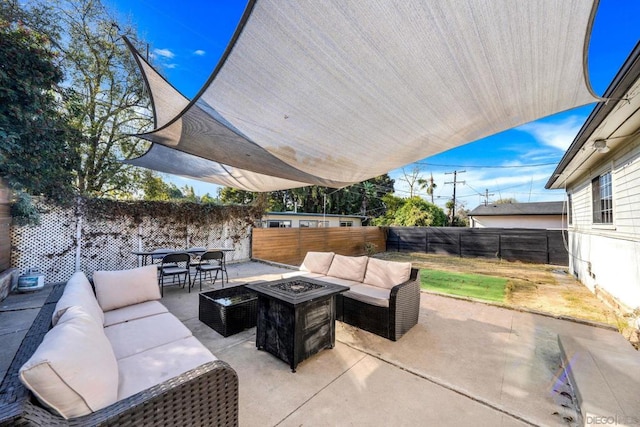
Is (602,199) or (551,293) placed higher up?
(602,199)

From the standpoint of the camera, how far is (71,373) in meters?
1.07

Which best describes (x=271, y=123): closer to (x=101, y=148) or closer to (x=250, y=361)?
(x=250, y=361)

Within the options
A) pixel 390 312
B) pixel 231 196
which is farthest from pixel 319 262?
pixel 231 196

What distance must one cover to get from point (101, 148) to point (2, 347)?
30.4 ft

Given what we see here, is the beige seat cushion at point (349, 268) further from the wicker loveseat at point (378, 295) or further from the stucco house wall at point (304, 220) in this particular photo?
the stucco house wall at point (304, 220)

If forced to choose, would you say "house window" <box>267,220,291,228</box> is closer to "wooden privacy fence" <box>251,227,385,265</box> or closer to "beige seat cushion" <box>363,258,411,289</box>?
"wooden privacy fence" <box>251,227,385,265</box>

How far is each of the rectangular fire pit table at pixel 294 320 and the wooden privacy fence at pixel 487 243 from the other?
35.9ft

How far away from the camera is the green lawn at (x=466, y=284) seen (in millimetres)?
5317

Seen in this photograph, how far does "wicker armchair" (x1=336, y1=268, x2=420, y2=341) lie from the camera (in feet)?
9.67

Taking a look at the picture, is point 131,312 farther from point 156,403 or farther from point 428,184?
point 428,184

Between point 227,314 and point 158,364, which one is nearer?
point 158,364

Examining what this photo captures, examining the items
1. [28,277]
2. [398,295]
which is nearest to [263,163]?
[398,295]

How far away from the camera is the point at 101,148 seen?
368 inches

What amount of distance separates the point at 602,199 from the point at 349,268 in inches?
222
